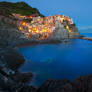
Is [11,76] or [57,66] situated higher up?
[57,66]

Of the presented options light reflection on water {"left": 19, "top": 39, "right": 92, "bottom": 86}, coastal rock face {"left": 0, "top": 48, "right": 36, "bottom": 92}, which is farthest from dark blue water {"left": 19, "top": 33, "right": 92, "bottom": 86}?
coastal rock face {"left": 0, "top": 48, "right": 36, "bottom": 92}

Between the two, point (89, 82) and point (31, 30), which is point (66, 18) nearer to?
point (31, 30)

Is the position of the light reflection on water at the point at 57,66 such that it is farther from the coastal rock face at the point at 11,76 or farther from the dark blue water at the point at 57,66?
the coastal rock face at the point at 11,76

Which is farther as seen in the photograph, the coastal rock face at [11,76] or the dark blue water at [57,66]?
the dark blue water at [57,66]

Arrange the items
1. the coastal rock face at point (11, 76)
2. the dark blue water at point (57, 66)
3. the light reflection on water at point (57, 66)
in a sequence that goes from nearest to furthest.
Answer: the coastal rock face at point (11, 76) → the dark blue water at point (57, 66) → the light reflection on water at point (57, 66)

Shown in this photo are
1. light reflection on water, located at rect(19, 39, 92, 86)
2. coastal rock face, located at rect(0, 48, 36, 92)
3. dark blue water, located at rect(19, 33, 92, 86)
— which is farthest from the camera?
light reflection on water, located at rect(19, 39, 92, 86)

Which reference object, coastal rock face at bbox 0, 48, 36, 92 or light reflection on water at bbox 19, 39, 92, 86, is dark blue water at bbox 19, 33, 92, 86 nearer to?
light reflection on water at bbox 19, 39, 92, 86

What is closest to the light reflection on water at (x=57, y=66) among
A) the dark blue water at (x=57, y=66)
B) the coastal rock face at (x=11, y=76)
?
the dark blue water at (x=57, y=66)

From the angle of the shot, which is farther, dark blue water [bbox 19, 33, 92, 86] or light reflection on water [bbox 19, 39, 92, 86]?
light reflection on water [bbox 19, 39, 92, 86]

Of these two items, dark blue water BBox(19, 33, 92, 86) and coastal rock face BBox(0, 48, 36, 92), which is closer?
coastal rock face BBox(0, 48, 36, 92)

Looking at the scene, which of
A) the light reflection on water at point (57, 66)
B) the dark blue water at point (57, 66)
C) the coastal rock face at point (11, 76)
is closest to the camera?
the coastal rock face at point (11, 76)

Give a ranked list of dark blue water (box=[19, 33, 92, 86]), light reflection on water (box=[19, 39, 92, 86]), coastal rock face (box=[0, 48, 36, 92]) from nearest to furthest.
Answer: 1. coastal rock face (box=[0, 48, 36, 92])
2. dark blue water (box=[19, 33, 92, 86])
3. light reflection on water (box=[19, 39, 92, 86])

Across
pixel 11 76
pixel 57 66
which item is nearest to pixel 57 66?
pixel 57 66

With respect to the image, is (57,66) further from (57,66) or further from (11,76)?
(11,76)
